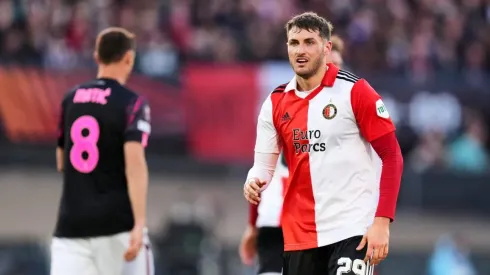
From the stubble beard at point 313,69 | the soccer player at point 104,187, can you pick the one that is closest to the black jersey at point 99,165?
the soccer player at point 104,187

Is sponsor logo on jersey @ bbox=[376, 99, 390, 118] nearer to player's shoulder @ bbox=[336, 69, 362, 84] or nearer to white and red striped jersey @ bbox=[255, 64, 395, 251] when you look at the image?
white and red striped jersey @ bbox=[255, 64, 395, 251]

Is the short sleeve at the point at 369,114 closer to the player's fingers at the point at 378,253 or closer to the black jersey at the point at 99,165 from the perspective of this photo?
the player's fingers at the point at 378,253

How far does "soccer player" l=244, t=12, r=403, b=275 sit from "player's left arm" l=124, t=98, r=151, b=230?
3.38ft

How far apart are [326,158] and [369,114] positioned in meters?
0.37

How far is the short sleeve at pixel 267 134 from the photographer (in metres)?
6.68

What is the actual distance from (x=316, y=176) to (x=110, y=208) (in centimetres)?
160

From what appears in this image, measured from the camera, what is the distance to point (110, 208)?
7.48m

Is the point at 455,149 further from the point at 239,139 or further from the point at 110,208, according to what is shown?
the point at 110,208

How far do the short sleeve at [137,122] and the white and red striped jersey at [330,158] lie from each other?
3.90 ft

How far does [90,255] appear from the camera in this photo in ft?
24.4

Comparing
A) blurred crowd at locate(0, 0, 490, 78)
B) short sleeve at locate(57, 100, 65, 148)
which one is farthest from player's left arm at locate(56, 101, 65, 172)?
blurred crowd at locate(0, 0, 490, 78)

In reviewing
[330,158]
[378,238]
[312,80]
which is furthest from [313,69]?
[378,238]

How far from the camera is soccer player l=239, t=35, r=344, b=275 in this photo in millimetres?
8133

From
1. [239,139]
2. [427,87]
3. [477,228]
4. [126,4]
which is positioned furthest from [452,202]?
[126,4]
